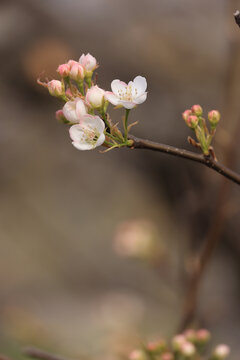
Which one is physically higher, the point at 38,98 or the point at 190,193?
the point at 38,98

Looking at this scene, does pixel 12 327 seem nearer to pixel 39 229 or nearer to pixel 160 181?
pixel 39 229

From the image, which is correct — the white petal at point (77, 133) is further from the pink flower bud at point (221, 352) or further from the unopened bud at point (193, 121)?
the pink flower bud at point (221, 352)

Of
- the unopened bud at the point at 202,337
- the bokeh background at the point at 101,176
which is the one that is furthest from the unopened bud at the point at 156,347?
the bokeh background at the point at 101,176

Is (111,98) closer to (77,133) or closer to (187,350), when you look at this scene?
(77,133)

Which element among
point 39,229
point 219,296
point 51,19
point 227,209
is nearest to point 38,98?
point 51,19

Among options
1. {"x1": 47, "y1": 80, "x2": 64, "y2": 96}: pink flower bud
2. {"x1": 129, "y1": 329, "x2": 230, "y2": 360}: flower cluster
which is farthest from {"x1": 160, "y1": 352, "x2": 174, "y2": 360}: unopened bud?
{"x1": 47, "y1": 80, "x2": 64, "y2": 96}: pink flower bud

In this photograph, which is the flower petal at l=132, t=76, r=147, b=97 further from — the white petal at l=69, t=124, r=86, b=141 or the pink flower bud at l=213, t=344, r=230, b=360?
the pink flower bud at l=213, t=344, r=230, b=360

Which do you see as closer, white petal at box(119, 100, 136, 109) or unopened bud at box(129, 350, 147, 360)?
white petal at box(119, 100, 136, 109)
